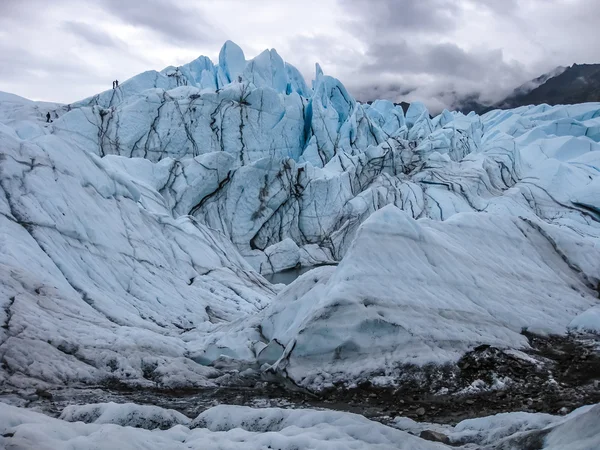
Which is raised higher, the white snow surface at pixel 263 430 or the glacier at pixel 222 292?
the glacier at pixel 222 292

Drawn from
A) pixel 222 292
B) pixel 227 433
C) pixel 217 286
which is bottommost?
pixel 227 433

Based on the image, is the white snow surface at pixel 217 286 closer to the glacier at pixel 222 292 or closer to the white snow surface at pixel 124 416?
the glacier at pixel 222 292

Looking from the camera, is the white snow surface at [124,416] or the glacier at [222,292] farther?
the glacier at [222,292]

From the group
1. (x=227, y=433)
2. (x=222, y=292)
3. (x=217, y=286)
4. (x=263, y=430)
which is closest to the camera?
(x=227, y=433)

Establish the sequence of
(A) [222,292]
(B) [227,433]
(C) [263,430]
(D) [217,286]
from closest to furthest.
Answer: (B) [227,433] < (C) [263,430] < (A) [222,292] < (D) [217,286]

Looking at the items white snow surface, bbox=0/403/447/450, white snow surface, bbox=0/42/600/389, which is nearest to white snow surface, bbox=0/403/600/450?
white snow surface, bbox=0/403/447/450

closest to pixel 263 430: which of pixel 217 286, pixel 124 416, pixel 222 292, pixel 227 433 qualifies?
pixel 227 433

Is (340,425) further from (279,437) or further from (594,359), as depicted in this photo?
(594,359)

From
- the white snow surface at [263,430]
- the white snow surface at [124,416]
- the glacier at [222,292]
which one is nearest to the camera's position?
the white snow surface at [263,430]

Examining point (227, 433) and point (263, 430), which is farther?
point (263, 430)

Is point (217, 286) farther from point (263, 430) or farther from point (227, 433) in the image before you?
point (227, 433)

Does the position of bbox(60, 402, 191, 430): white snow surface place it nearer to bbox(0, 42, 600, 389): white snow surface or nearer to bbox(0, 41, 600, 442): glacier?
bbox(0, 41, 600, 442): glacier

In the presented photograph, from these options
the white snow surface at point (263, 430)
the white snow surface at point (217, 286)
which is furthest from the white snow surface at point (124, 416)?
the white snow surface at point (217, 286)

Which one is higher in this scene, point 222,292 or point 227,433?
point 222,292
